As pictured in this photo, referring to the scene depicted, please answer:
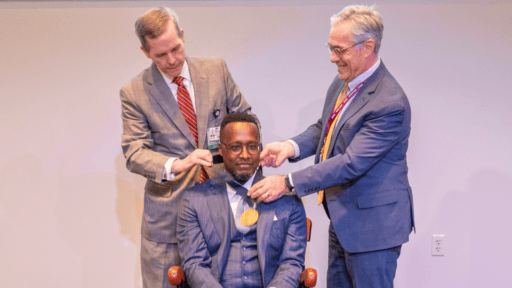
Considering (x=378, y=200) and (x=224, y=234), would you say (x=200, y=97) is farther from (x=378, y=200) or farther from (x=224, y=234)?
(x=378, y=200)

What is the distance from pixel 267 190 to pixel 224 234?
0.32 m

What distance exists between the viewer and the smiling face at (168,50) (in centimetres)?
235

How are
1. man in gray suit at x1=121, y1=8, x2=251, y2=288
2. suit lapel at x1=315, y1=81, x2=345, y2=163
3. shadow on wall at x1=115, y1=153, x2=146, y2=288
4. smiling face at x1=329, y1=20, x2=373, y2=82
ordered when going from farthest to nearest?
1. shadow on wall at x1=115, y1=153, x2=146, y2=288
2. suit lapel at x1=315, y1=81, x2=345, y2=163
3. man in gray suit at x1=121, y1=8, x2=251, y2=288
4. smiling face at x1=329, y1=20, x2=373, y2=82

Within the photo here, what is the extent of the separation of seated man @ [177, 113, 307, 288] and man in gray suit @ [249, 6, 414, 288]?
0.12 m

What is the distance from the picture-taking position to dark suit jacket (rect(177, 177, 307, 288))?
7.68ft

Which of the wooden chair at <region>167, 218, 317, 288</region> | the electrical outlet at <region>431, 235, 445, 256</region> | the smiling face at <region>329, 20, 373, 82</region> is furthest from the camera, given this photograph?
the electrical outlet at <region>431, 235, 445, 256</region>

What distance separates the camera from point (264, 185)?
235 cm

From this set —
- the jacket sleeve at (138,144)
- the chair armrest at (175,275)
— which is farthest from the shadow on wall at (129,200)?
the chair armrest at (175,275)

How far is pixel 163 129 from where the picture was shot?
254 centimetres

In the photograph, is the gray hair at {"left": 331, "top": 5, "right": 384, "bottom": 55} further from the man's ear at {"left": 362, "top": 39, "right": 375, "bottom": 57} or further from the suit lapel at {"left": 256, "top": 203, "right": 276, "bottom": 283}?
the suit lapel at {"left": 256, "top": 203, "right": 276, "bottom": 283}

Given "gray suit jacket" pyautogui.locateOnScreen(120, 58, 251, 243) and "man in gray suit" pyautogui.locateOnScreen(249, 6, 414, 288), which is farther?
"gray suit jacket" pyautogui.locateOnScreen(120, 58, 251, 243)

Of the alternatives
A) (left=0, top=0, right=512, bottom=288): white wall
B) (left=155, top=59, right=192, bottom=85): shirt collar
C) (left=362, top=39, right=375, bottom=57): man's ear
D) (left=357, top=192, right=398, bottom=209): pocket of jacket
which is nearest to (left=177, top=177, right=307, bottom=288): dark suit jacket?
(left=357, top=192, right=398, bottom=209): pocket of jacket

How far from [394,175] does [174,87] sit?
129 cm

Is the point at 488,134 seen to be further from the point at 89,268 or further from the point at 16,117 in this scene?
the point at 16,117
